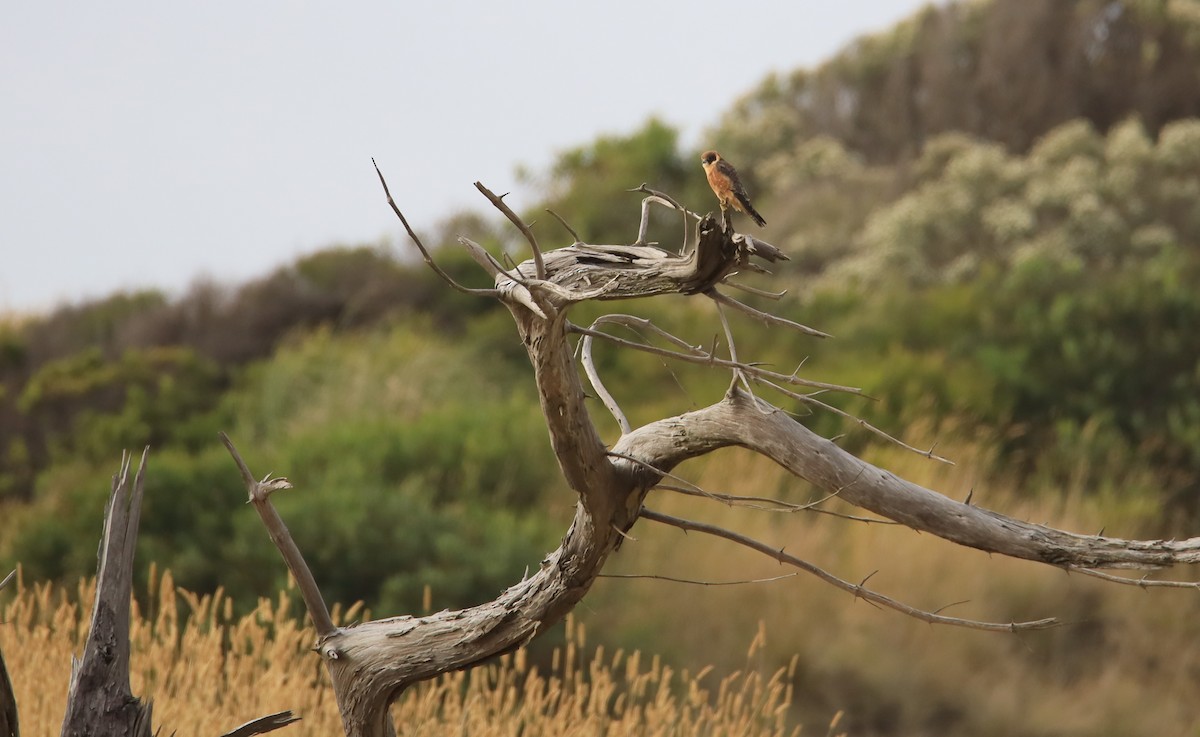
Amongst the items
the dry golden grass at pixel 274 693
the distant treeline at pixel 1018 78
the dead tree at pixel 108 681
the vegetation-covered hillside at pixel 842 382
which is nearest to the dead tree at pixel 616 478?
the dead tree at pixel 108 681

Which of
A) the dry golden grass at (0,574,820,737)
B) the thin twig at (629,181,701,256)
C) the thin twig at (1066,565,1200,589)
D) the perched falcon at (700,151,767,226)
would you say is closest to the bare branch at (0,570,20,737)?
the dry golden grass at (0,574,820,737)

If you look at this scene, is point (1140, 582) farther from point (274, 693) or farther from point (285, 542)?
point (274, 693)

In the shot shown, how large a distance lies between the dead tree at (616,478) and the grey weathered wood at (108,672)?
0.39 m

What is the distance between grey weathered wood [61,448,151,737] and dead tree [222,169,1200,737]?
392 millimetres

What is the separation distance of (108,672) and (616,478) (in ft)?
3.94

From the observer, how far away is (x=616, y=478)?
2301 mm

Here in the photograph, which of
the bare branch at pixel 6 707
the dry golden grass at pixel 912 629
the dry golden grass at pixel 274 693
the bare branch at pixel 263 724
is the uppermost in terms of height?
the bare branch at pixel 6 707

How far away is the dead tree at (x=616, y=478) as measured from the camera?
1.94 m

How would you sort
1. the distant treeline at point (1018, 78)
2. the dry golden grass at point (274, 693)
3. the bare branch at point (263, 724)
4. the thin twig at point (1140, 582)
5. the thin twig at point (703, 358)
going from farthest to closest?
the distant treeline at point (1018, 78)
the dry golden grass at point (274, 693)
the bare branch at point (263, 724)
the thin twig at point (703, 358)
the thin twig at point (1140, 582)

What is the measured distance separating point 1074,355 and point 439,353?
18.0 ft

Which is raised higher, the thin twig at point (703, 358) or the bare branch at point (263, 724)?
the thin twig at point (703, 358)

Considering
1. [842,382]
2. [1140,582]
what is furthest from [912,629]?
[1140,582]

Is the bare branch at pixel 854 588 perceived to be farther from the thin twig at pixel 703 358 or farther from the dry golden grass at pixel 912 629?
the dry golden grass at pixel 912 629

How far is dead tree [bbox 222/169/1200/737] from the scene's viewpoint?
1938 mm
